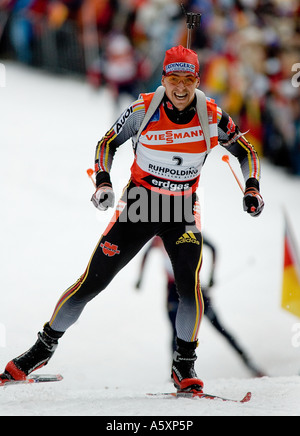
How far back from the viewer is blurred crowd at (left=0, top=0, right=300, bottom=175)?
1238cm

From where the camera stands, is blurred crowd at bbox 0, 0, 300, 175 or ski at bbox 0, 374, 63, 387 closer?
ski at bbox 0, 374, 63, 387

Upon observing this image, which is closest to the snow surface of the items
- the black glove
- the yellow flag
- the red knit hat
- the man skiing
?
the man skiing

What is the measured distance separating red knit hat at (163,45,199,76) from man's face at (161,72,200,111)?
0.09ft

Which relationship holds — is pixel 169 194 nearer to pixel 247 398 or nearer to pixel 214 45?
pixel 247 398

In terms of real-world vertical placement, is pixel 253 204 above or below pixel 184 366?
above

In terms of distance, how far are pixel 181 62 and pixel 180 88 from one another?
17cm

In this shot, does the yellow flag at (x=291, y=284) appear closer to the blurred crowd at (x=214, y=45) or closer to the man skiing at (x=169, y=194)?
the man skiing at (x=169, y=194)

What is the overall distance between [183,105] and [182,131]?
175mm

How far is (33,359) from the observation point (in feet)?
15.6

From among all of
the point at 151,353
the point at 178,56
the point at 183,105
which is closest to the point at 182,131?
the point at 183,105

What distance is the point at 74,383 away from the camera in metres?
5.98

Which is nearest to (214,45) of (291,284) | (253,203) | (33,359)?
(291,284)

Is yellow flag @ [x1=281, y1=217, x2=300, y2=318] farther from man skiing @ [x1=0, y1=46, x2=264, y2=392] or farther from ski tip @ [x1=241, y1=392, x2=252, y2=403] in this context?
man skiing @ [x1=0, y1=46, x2=264, y2=392]
